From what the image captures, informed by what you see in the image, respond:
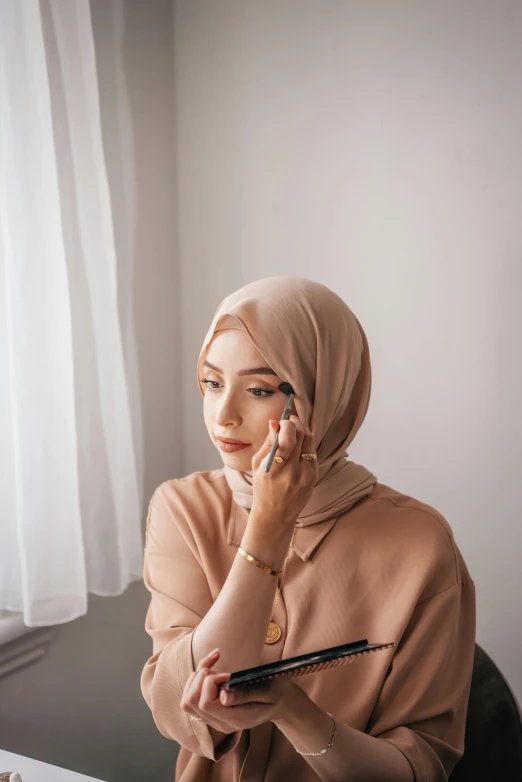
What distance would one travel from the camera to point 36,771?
1.13 metres

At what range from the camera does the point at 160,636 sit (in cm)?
107

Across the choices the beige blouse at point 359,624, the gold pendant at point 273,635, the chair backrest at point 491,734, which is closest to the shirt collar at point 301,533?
the beige blouse at point 359,624

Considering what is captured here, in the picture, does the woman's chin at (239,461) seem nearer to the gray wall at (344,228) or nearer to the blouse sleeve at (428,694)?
the blouse sleeve at (428,694)

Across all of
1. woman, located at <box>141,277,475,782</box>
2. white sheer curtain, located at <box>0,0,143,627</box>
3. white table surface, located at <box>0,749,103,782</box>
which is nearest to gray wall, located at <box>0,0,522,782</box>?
white sheer curtain, located at <box>0,0,143,627</box>

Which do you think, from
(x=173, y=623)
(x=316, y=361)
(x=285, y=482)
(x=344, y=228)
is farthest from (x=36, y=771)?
(x=344, y=228)

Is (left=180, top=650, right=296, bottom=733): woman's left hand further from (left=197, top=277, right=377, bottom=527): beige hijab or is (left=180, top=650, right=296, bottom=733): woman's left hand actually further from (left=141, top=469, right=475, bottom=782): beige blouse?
(left=197, top=277, right=377, bottom=527): beige hijab

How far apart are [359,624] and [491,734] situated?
34 centimetres

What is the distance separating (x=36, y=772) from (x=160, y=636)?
0.31 metres

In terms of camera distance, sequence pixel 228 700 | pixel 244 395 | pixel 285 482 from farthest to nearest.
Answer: pixel 244 395, pixel 285 482, pixel 228 700

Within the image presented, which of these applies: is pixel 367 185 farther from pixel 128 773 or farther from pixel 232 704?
pixel 128 773

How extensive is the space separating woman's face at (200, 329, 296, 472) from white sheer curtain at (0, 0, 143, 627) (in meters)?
0.59

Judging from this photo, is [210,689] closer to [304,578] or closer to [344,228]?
[304,578]

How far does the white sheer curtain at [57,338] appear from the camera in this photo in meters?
1.41

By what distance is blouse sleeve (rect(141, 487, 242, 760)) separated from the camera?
3.14ft
